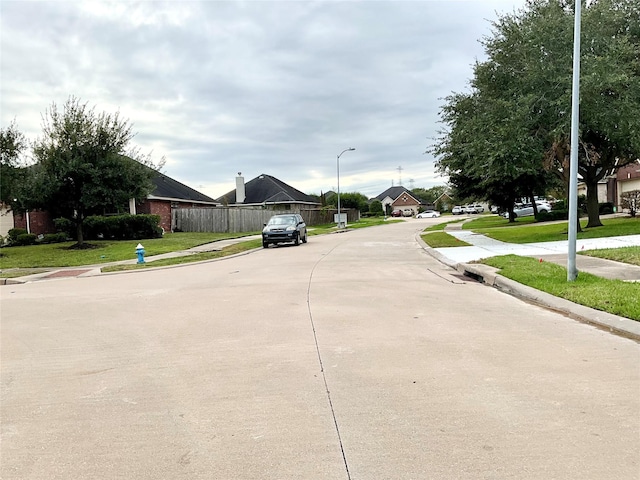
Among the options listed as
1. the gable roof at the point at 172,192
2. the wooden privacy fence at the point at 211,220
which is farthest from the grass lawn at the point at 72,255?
the wooden privacy fence at the point at 211,220

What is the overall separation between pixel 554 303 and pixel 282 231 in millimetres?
18213

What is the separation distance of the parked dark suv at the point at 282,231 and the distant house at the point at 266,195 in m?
30.3

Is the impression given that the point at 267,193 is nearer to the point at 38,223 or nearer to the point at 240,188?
the point at 240,188

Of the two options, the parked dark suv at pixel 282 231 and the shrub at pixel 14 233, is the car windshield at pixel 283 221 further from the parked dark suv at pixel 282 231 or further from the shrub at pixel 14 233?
the shrub at pixel 14 233

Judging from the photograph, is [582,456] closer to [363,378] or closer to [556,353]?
[363,378]

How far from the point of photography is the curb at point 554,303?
23.0 ft

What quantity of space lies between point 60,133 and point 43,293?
15663 mm

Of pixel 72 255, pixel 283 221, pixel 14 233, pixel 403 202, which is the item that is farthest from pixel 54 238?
pixel 403 202

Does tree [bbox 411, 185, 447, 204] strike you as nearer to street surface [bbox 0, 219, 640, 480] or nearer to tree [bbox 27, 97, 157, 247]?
tree [bbox 27, 97, 157, 247]

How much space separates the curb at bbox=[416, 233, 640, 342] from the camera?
7008mm

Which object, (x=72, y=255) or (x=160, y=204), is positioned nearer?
(x=72, y=255)

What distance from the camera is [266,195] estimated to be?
6231cm

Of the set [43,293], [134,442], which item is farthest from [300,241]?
[134,442]

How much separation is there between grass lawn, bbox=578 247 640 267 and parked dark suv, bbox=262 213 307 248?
14.4m
